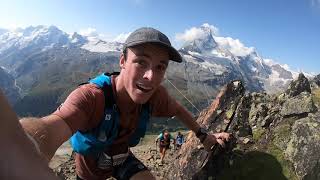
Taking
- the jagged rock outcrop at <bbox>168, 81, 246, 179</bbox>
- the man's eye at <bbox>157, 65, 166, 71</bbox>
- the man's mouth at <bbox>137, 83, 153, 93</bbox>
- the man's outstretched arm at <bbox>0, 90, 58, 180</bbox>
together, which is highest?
the man's eye at <bbox>157, 65, 166, 71</bbox>

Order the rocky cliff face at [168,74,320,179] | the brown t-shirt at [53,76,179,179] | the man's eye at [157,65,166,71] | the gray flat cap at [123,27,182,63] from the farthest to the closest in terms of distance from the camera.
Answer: the rocky cliff face at [168,74,320,179] < the man's eye at [157,65,166,71] < the gray flat cap at [123,27,182,63] < the brown t-shirt at [53,76,179,179]

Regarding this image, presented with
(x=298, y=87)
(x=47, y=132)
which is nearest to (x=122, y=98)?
(x=47, y=132)

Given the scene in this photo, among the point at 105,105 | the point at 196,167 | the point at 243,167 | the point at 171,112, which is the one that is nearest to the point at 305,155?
the point at 243,167

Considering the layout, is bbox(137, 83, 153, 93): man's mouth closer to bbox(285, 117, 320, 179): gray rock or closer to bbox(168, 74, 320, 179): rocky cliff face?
bbox(168, 74, 320, 179): rocky cliff face

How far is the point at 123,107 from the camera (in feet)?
19.0

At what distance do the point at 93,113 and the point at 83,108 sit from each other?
11.6 inches

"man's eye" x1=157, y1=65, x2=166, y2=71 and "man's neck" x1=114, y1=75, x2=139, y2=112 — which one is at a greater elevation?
"man's eye" x1=157, y1=65, x2=166, y2=71

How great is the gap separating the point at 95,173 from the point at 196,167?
3.98 m

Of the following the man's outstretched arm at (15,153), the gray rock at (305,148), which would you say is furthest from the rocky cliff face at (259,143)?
the man's outstretched arm at (15,153)

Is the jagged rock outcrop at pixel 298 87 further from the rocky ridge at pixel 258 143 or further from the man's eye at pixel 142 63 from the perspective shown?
the man's eye at pixel 142 63

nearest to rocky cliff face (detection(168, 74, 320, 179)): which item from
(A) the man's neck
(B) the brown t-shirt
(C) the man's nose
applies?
(B) the brown t-shirt

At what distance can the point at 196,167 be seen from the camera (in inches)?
387

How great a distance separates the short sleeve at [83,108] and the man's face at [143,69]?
48cm

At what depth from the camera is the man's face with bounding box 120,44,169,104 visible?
5133 millimetres
